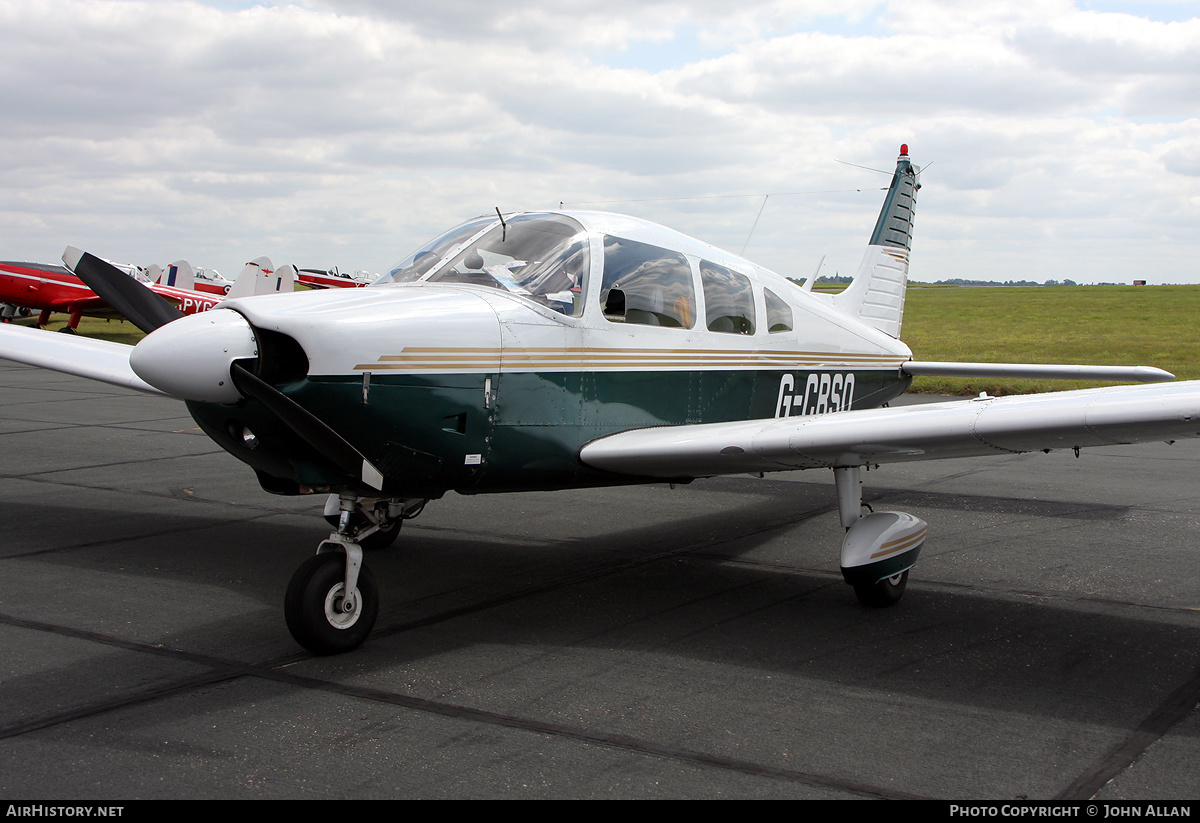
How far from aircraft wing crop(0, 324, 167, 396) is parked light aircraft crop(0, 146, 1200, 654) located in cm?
148

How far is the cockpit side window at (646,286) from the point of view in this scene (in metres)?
5.77

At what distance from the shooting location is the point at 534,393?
17.4ft

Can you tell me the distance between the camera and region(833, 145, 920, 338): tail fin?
31.3ft

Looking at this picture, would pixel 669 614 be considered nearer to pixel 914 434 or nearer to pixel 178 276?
pixel 914 434

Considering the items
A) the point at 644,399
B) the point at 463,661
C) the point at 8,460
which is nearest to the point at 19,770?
the point at 463,661

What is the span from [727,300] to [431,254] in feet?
6.54

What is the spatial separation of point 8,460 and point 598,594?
771 cm

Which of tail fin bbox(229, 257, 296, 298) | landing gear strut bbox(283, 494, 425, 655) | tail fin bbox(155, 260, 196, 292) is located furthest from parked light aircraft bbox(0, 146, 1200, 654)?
tail fin bbox(155, 260, 196, 292)

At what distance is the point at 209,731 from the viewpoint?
12.4ft

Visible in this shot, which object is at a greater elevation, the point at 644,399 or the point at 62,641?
the point at 644,399

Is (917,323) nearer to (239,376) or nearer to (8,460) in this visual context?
(8,460)

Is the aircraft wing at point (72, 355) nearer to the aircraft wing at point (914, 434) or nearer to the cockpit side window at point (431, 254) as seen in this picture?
the cockpit side window at point (431, 254)

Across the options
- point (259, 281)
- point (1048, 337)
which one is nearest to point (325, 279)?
point (259, 281)

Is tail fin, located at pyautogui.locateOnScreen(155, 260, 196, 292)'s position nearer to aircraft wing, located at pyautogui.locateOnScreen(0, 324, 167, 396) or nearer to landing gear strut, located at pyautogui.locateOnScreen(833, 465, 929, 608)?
aircraft wing, located at pyautogui.locateOnScreen(0, 324, 167, 396)
